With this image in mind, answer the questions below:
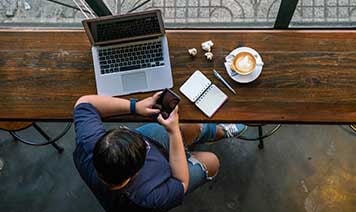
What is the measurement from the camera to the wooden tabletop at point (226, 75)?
2.39 m

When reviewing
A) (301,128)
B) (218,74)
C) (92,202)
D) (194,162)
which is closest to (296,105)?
(218,74)

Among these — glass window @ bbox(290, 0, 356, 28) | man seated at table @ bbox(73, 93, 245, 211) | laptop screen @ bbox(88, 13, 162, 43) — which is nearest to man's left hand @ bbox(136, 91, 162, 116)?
man seated at table @ bbox(73, 93, 245, 211)

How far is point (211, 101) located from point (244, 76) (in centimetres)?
19

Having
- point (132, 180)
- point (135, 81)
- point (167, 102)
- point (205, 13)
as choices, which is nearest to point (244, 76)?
point (167, 102)

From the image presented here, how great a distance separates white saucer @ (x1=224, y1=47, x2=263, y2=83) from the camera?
241cm

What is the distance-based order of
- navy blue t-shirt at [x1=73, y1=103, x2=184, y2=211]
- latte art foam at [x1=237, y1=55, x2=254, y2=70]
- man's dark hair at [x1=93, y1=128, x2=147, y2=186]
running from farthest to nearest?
1. latte art foam at [x1=237, y1=55, x2=254, y2=70]
2. navy blue t-shirt at [x1=73, y1=103, x2=184, y2=211]
3. man's dark hair at [x1=93, y1=128, x2=147, y2=186]

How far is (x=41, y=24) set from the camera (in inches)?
147

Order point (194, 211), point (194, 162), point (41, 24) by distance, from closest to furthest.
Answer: point (194, 162)
point (194, 211)
point (41, 24)

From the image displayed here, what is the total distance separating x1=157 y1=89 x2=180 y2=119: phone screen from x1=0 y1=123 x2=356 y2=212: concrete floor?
109cm

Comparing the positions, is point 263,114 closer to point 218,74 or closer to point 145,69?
point 218,74

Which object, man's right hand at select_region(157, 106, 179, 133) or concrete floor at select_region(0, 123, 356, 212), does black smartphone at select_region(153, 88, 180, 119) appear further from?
concrete floor at select_region(0, 123, 356, 212)

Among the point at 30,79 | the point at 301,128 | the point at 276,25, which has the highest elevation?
the point at 276,25

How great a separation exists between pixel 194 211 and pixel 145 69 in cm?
123

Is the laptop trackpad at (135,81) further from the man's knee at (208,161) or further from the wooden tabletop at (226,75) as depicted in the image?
the man's knee at (208,161)
